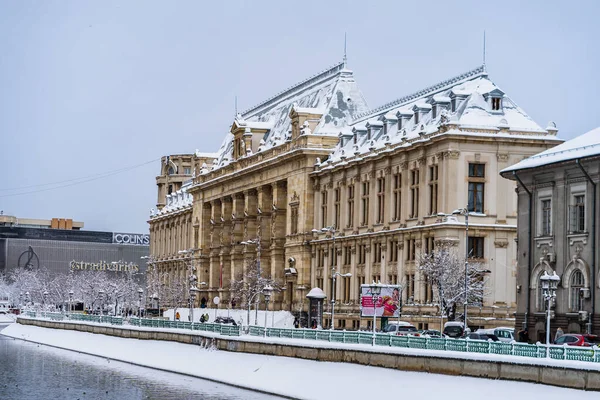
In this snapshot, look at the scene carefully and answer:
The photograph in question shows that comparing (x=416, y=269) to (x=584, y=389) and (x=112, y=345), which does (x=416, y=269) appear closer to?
(x=112, y=345)

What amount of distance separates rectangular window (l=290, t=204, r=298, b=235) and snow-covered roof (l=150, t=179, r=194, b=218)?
46804mm

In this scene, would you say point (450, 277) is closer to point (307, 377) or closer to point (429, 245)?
point (429, 245)

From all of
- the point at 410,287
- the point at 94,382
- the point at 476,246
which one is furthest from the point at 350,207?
the point at 94,382

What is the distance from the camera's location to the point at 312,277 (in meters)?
116

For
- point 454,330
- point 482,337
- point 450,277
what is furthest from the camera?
point 450,277

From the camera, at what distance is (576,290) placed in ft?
213

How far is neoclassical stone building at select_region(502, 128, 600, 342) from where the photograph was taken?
63.8 metres

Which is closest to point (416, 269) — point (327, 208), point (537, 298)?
point (327, 208)

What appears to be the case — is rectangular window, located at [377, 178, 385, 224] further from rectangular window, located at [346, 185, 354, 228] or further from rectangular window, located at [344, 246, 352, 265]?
rectangular window, located at [344, 246, 352, 265]

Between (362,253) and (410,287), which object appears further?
(362,253)

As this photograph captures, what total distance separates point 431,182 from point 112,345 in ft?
87.5

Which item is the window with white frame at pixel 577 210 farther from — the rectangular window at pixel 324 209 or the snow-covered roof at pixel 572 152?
the rectangular window at pixel 324 209

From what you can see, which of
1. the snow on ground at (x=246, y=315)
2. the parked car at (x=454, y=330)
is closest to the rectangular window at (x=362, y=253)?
the snow on ground at (x=246, y=315)

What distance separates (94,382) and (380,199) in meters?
37.7
